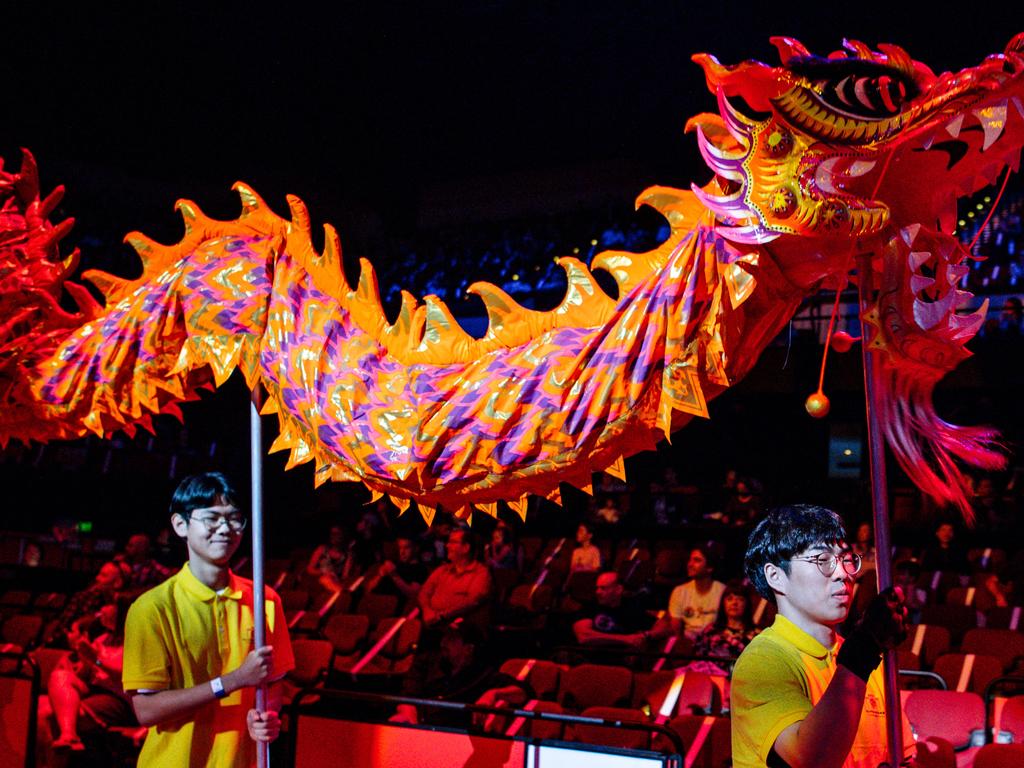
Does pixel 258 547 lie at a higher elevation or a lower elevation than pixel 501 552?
higher

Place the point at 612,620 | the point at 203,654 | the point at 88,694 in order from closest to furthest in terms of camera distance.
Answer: the point at 203,654, the point at 88,694, the point at 612,620

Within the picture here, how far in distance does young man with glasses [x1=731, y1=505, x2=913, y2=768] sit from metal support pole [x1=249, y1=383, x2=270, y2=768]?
50.4 inches

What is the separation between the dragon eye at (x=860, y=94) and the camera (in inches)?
74.9

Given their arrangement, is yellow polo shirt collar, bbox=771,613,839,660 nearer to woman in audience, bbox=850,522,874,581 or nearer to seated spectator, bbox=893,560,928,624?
seated spectator, bbox=893,560,928,624

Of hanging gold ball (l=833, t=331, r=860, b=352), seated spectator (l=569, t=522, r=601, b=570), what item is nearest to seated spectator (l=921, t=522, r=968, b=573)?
seated spectator (l=569, t=522, r=601, b=570)

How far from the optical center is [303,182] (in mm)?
14367

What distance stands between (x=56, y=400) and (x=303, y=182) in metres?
11.6

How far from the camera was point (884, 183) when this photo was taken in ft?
6.48

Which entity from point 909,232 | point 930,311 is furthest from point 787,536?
point 909,232

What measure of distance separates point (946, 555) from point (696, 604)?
111 inches

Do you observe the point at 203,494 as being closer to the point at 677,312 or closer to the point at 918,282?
the point at 677,312

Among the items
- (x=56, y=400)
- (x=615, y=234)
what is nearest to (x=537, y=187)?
(x=615, y=234)

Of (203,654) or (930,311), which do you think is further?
(203,654)

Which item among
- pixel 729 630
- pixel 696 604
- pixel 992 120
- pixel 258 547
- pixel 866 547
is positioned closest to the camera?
pixel 992 120
